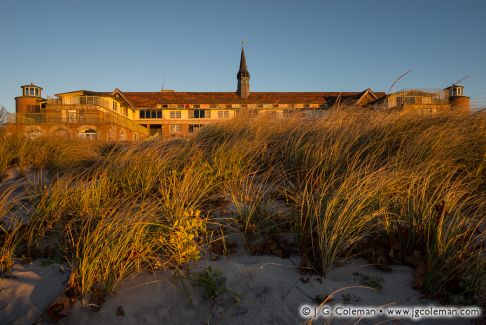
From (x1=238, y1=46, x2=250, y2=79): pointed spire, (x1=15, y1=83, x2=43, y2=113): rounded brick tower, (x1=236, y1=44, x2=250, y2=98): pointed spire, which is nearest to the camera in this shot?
(x1=15, y1=83, x2=43, y2=113): rounded brick tower

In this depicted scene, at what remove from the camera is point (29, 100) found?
134ft

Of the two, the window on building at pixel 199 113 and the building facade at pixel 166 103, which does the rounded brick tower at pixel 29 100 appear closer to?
the building facade at pixel 166 103

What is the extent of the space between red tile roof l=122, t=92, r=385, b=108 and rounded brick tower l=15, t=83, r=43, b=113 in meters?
11.7

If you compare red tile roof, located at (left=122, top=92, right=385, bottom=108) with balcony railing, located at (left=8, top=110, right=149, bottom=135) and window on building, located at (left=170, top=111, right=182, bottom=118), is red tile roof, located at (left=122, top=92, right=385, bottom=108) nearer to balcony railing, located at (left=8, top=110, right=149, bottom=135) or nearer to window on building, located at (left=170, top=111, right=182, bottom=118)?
window on building, located at (left=170, top=111, right=182, bottom=118)

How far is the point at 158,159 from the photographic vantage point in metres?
4.20

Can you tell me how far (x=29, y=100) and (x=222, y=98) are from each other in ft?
85.3

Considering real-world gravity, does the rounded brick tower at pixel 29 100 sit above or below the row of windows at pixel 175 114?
above

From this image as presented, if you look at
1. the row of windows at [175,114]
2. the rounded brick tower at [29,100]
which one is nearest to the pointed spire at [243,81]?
the row of windows at [175,114]

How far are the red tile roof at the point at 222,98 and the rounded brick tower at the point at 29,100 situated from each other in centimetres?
1168

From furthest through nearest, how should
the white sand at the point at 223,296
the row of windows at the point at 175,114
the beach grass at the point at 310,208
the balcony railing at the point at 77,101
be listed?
the row of windows at the point at 175,114 < the balcony railing at the point at 77,101 < the beach grass at the point at 310,208 < the white sand at the point at 223,296

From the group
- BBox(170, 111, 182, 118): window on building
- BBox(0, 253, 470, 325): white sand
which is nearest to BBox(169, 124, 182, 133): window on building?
Result: BBox(170, 111, 182, 118): window on building

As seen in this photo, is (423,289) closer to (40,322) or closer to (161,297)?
(161,297)

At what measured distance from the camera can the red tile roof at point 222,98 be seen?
4584 centimetres

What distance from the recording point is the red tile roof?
4584 cm
